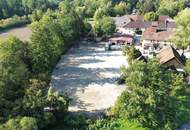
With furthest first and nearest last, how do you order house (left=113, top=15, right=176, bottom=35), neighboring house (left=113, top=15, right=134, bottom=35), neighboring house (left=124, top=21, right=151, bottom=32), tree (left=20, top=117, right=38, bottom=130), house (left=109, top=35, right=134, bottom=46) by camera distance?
neighboring house (left=113, top=15, right=134, bottom=35) < neighboring house (left=124, top=21, right=151, bottom=32) < house (left=113, top=15, right=176, bottom=35) < house (left=109, top=35, right=134, bottom=46) < tree (left=20, top=117, right=38, bottom=130)

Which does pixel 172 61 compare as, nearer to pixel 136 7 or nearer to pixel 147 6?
pixel 147 6

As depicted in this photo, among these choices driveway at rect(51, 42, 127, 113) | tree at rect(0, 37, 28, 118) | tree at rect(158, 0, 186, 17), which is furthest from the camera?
tree at rect(158, 0, 186, 17)

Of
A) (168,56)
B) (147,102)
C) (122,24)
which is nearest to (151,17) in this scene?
(122,24)

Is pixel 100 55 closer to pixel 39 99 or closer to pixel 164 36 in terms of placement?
pixel 164 36

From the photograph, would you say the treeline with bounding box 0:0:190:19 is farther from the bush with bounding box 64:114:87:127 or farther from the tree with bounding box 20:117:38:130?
the tree with bounding box 20:117:38:130

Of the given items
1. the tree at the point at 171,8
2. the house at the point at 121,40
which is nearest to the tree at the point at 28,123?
the house at the point at 121,40

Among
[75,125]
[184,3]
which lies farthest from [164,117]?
[184,3]

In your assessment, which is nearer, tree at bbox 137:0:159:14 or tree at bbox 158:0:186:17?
tree at bbox 158:0:186:17

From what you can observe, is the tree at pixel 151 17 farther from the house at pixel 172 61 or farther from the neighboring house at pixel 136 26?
the house at pixel 172 61

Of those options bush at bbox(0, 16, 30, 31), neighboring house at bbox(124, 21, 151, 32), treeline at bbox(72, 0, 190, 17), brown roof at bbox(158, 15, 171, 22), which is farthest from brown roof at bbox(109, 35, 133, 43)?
bush at bbox(0, 16, 30, 31)
